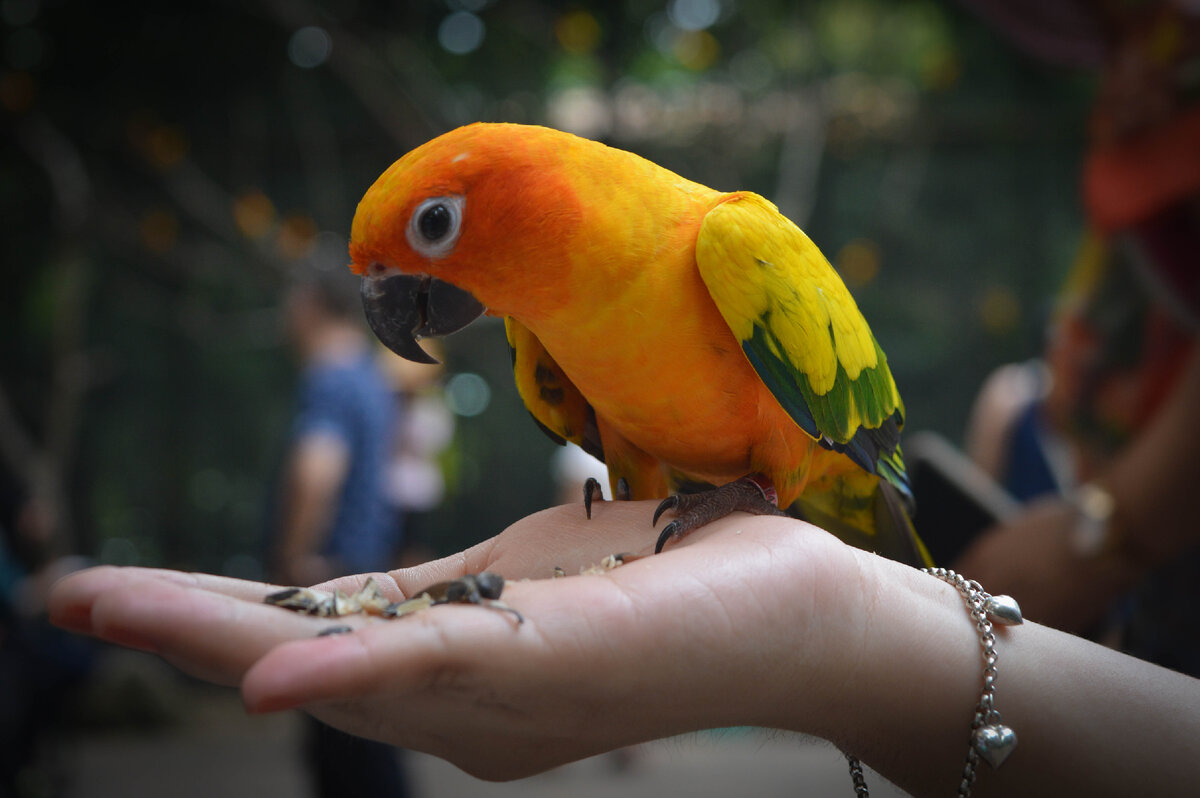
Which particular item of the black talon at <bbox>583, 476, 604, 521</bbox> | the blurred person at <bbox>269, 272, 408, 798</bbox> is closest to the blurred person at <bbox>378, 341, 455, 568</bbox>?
the blurred person at <bbox>269, 272, 408, 798</bbox>

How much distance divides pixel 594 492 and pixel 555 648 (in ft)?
1.91

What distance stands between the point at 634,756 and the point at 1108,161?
3307mm

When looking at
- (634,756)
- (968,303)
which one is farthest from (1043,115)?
(634,756)

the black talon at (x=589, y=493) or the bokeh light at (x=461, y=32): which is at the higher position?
the bokeh light at (x=461, y=32)

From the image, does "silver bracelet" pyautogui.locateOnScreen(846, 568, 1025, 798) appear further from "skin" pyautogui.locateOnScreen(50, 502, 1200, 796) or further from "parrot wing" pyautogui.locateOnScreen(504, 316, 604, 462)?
"parrot wing" pyautogui.locateOnScreen(504, 316, 604, 462)

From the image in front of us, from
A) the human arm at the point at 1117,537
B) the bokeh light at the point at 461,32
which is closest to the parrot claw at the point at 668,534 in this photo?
the human arm at the point at 1117,537

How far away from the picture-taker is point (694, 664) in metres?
0.78

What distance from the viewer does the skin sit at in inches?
26.6

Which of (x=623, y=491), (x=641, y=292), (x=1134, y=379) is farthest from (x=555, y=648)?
(x=1134, y=379)

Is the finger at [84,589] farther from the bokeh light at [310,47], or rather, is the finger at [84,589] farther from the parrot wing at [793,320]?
the bokeh light at [310,47]

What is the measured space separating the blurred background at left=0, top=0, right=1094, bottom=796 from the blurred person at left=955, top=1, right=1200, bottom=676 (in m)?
1.79

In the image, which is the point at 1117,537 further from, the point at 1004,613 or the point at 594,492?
the point at 594,492

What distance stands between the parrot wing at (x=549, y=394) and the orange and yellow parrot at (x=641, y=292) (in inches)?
5.1

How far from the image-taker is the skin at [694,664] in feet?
2.22
